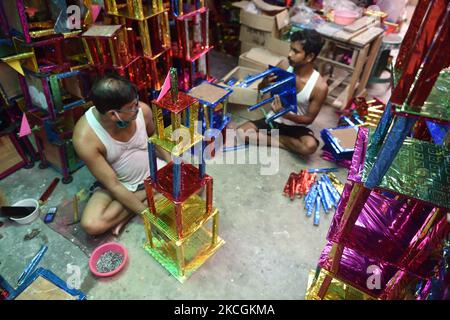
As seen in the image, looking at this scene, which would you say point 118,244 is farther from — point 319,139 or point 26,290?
point 319,139

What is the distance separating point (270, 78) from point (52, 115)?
203 cm

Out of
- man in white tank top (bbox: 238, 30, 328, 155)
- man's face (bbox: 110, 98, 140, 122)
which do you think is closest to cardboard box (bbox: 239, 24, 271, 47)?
man in white tank top (bbox: 238, 30, 328, 155)

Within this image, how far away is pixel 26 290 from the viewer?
70.9 inches

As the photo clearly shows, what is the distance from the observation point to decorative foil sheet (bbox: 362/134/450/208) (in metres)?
1.45

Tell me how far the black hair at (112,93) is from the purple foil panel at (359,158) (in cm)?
150

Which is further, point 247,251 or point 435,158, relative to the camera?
point 247,251

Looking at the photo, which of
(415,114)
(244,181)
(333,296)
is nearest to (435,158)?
(415,114)

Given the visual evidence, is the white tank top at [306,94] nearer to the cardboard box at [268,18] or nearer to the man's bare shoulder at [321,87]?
the man's bare shoulder at [321,87]

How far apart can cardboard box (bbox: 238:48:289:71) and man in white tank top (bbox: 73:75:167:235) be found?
6.32ft

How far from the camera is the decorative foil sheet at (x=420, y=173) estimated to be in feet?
4.75

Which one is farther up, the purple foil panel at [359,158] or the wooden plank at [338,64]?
the purple foil panel at [359,158]

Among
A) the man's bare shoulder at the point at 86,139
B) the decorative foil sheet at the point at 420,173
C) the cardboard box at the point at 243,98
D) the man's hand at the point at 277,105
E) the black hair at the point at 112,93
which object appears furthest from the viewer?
the cardboard box at the point at 243,98

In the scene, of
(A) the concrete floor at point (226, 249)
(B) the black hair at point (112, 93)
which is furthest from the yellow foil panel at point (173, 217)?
(B) the black hair at point (112, 93)

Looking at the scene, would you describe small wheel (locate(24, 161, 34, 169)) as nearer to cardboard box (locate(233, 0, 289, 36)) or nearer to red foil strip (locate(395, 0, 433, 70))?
cardboard box (locate(233, 0, 289, 36))
